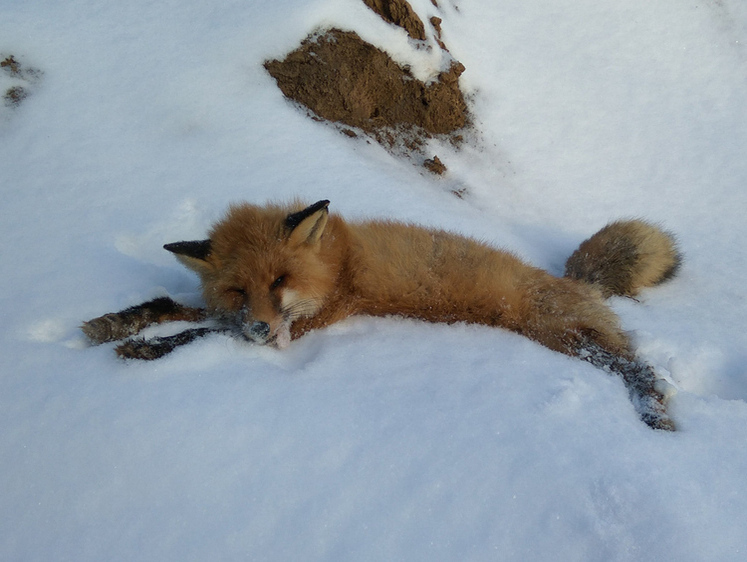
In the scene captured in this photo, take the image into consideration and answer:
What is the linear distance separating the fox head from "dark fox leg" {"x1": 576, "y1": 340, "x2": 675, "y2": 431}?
1.55m

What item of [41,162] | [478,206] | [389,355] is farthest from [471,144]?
[41,162]

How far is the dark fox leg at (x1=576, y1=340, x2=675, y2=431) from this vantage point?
2260 mm

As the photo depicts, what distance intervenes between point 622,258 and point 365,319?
2.18m

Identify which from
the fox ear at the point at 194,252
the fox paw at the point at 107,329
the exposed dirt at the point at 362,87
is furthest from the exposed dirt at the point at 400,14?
the fox paw at the point at 107,329

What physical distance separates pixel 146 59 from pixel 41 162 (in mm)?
1482

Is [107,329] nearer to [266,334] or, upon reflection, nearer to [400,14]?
[266,334]

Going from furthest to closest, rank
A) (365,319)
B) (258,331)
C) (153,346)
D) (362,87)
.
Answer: (362,87) < (365,319) < (258,331) < (153,346)

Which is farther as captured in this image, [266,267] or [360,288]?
[360,288]

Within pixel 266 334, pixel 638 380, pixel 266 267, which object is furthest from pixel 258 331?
pixel 638 380

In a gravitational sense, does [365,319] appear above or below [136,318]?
above

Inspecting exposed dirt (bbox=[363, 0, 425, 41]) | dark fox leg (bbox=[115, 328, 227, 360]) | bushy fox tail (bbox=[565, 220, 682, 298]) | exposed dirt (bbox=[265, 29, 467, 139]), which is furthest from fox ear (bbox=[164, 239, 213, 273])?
exposed dirt (bbox=[363, 0, 425, 41])

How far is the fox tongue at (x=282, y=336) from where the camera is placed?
8.59 feet

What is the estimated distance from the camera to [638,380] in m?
2.63

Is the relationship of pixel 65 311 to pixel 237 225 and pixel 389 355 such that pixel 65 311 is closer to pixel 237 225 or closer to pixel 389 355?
pixel 237 225
